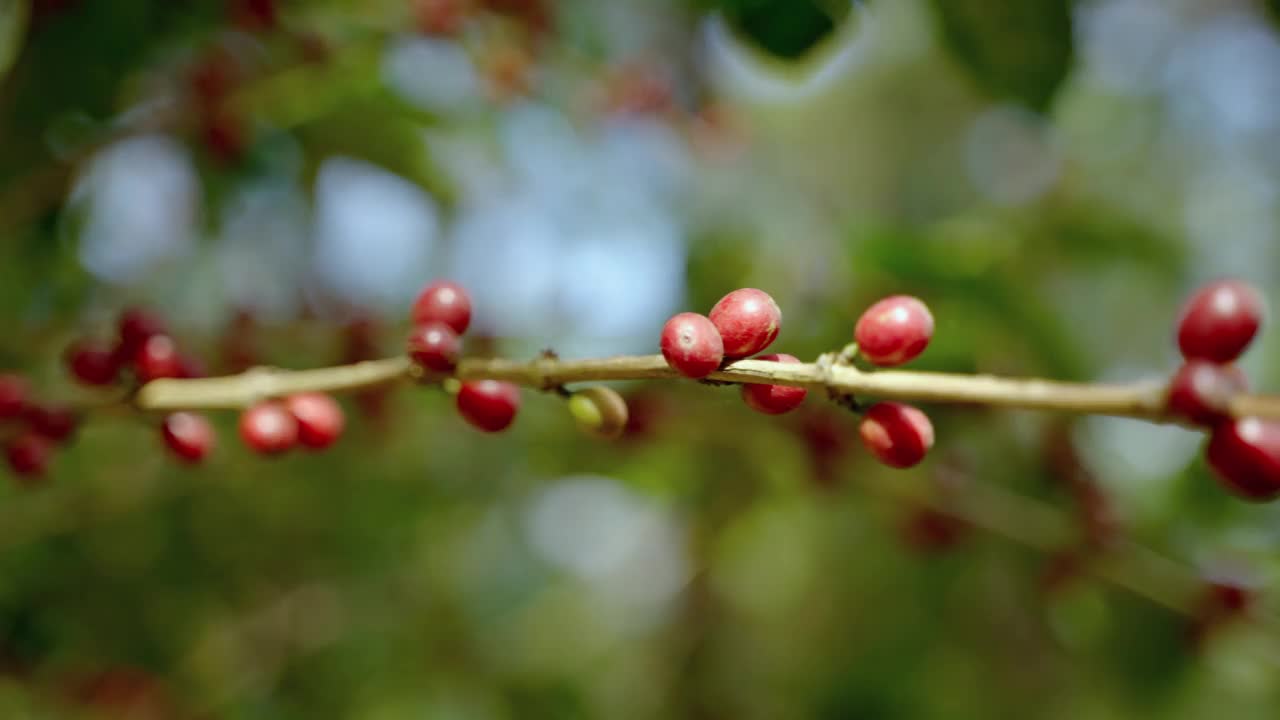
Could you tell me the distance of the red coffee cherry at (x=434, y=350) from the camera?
48cm

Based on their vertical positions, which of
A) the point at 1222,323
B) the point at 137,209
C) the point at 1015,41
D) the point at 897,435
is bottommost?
the point at 137,209

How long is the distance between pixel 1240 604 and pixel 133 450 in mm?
1591

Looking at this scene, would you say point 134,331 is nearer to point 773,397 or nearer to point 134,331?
point 134,331

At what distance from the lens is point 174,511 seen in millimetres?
1466

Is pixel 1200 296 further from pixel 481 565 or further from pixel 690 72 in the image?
pixel 481 565

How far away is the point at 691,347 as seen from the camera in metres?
0.39

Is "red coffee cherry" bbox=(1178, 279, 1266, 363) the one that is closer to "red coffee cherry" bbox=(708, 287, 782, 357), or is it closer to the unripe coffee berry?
"red coffee cherry" bbox=(708, 287, 782, 357)

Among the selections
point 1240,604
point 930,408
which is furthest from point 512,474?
point 1240,604

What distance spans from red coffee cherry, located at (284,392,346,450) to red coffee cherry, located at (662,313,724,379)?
280 mm

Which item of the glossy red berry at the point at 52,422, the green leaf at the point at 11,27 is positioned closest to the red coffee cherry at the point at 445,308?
the glossy red berry at the point at 52,422

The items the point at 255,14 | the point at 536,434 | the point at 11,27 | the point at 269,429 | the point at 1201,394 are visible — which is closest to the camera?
the point at 1201,394

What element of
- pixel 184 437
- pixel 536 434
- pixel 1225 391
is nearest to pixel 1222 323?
pixel 1225 391

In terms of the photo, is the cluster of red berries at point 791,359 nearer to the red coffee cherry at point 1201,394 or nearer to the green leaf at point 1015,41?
the red coffee cherry at point 1201,394

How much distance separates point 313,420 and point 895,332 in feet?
1.20
